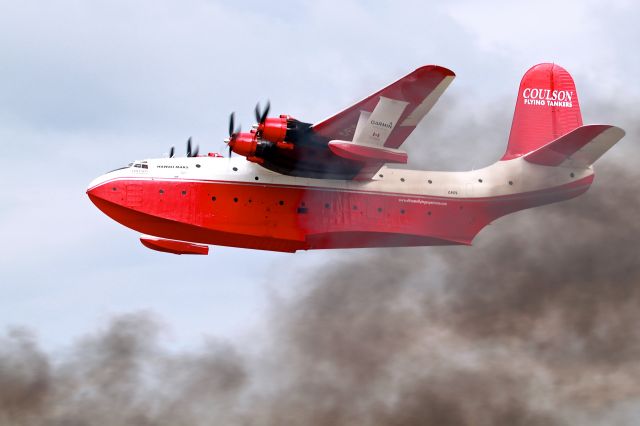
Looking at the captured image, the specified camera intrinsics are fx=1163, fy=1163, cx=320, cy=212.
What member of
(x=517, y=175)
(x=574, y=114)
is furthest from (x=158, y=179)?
(x=574, y=114)

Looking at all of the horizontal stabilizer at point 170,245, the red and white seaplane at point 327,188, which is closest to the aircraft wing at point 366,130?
the red and white seaplane at point 327,188

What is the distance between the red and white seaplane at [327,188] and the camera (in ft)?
102

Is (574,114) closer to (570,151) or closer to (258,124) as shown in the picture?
(570,151)

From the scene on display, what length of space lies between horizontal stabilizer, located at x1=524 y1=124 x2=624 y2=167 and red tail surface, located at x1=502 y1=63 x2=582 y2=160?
1.38 metres

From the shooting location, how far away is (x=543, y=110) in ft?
117

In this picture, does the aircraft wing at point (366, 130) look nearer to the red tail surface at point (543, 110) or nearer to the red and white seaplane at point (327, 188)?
the red and white seaplane at point (327, 188)

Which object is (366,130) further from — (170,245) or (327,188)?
(170,245)

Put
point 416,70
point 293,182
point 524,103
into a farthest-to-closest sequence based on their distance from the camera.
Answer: point 524,103, point 293,182, point 416,70

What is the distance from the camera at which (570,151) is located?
1303 inches

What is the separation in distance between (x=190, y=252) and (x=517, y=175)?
9.73 meters

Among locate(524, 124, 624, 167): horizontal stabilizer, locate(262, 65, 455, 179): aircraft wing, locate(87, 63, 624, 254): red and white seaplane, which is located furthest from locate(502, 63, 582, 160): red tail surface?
locate(262, 65, 455, 179): aircraft wing

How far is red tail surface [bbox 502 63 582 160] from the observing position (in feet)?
116

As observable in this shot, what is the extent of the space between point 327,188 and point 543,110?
7.81m

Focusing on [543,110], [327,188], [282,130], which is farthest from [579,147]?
[282,130]
